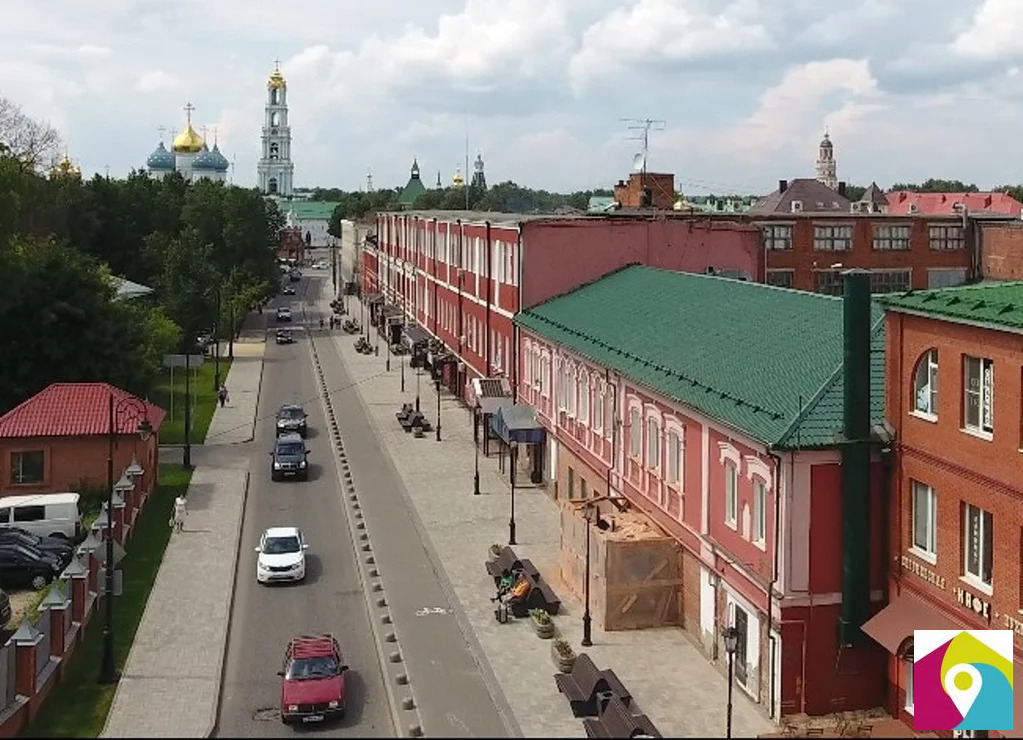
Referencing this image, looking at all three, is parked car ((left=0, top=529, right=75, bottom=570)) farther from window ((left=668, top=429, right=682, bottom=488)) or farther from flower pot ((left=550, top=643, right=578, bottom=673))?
window ((left=668, top=429, right=682, bottom=488))

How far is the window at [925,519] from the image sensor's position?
66.1ft

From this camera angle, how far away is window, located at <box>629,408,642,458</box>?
3002cm

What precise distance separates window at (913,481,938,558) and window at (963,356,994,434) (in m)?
1.76

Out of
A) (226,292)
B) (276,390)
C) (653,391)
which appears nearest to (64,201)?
(226,292)

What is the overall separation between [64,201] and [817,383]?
80.8m

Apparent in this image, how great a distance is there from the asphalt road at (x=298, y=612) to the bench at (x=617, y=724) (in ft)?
11.9

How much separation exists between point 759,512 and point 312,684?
9.27 meters

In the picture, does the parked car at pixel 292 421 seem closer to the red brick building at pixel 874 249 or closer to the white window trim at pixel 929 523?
the red brick building at pixel 874 249

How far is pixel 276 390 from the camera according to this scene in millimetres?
66625

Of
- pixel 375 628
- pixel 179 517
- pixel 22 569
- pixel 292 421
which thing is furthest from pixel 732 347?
pixel 292 421

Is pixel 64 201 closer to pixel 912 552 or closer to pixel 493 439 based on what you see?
pixel 493 439

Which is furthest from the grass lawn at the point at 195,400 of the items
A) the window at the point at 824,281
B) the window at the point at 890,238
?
the window at the point at 890,238

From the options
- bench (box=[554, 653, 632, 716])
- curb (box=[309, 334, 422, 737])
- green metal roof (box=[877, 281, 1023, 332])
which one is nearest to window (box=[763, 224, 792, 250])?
curb (box=[309, 334, 422, 737])

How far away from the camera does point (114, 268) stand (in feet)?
314
